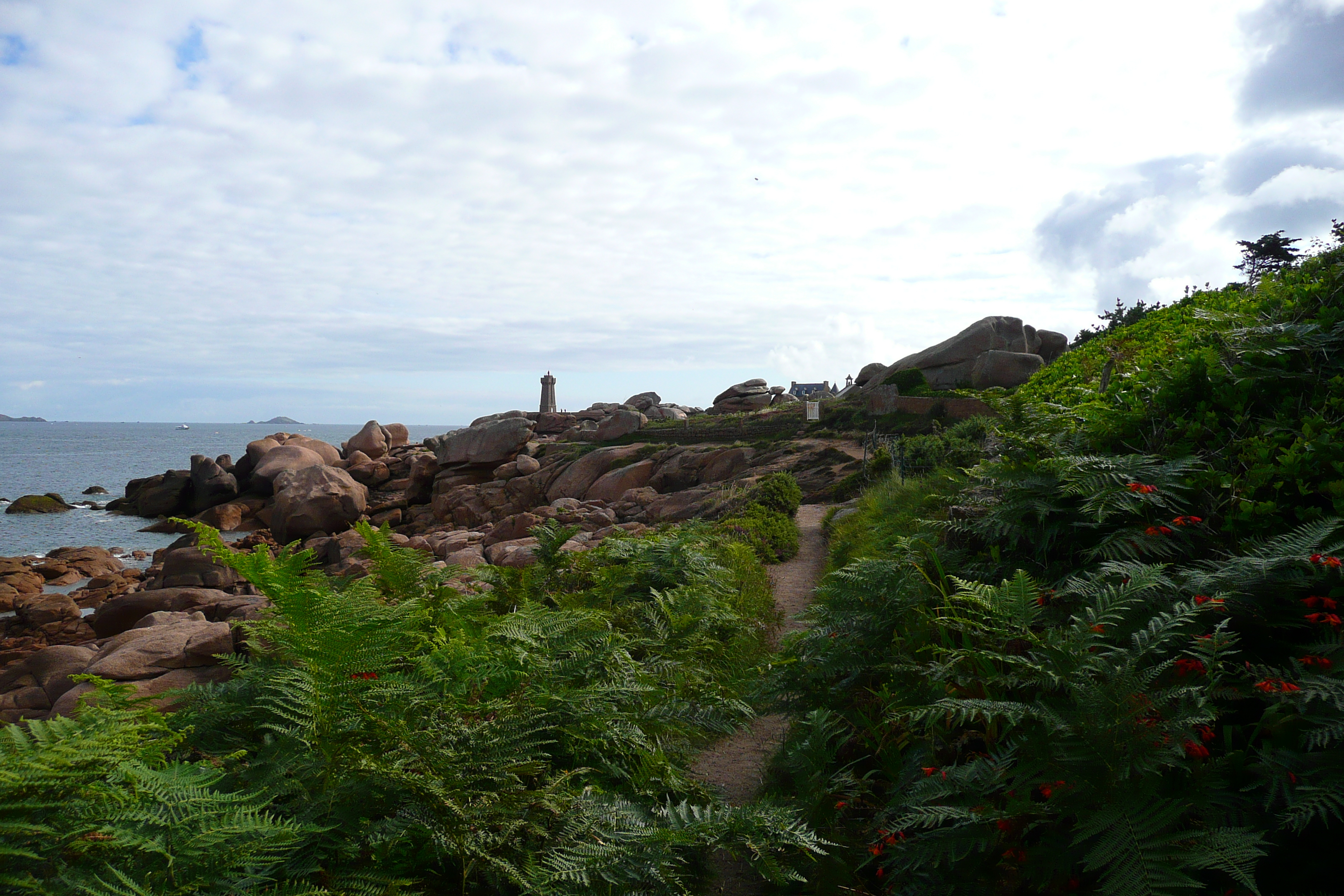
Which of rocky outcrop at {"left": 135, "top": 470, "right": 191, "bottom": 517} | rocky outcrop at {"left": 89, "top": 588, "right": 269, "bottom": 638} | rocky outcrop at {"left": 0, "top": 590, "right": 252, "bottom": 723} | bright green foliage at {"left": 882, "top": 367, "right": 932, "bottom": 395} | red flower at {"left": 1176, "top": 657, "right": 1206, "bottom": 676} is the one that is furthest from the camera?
rocky outcrop at {"left": 135, "top": 470, "right": 191, "bottom": 517}

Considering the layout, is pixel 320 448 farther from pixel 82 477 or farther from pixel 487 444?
pixel 82 477

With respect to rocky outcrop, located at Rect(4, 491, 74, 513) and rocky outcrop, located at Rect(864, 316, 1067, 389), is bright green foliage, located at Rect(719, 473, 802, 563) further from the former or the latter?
rocky outcrop, located at Rect(4, 491, 74, 513)

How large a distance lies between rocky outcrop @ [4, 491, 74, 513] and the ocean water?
0.48 metres

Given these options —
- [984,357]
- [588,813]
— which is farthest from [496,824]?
[984,357]

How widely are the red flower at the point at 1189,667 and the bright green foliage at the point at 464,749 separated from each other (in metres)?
1.33

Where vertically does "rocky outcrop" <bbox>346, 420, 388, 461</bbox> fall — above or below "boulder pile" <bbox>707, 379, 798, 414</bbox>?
below

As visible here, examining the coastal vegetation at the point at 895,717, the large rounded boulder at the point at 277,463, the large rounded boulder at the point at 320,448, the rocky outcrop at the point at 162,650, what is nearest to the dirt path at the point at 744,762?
the coastal vegetation at the point at 895,717

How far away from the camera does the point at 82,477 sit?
60.6m

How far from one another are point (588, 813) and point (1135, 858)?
5.47 ft

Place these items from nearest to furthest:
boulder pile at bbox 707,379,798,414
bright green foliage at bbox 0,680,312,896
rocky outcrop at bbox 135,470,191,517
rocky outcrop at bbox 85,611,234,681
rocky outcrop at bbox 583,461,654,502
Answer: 1. bright green foliage at bbox 0,680,312,896
2. rocky outcrop at bbox 85,611,234,681
3. rocky outcrop at bbox 583,461,654,502
4. rocky outcrop at bbox 135,470,191,517
5. boulder pile at bbox 707,379,798,414

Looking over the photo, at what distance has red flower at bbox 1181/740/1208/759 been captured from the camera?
1897 mm

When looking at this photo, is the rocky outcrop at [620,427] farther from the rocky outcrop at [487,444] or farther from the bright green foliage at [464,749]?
the bright green foliage at [464,749]

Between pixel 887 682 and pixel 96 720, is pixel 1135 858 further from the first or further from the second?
pixel 96 720

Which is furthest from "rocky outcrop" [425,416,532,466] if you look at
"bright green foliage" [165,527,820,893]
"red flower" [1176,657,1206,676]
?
"red flower" [1176,657,1206,676]
